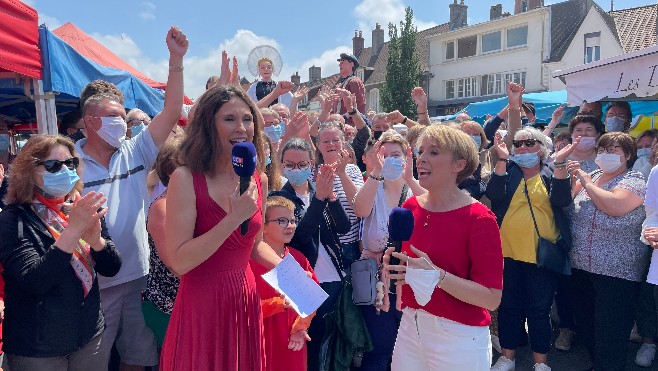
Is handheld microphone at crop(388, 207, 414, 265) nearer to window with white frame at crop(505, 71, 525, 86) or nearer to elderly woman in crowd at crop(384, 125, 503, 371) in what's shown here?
elderly woman in crowd at crop(384, 125, 503, 371)

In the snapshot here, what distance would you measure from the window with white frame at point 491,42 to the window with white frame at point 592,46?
566 cm

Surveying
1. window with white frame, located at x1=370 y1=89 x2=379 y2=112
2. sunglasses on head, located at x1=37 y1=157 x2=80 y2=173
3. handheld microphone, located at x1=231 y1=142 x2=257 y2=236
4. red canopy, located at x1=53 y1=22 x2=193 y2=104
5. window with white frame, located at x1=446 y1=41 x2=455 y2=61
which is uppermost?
window with white frame, located at x1=446 y1=41 x2=455 y2=61

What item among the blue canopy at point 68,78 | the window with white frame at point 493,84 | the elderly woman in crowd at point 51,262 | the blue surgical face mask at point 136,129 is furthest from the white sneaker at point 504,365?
the window with white frame at point 493,84

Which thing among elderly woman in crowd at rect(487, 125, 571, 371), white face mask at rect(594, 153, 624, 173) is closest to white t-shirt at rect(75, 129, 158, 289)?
elderly woman in crowd at rect(487, 125, 571, 371)

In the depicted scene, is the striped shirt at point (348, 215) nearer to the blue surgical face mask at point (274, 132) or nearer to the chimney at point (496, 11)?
the blue surgical face mask at point (274, 132)

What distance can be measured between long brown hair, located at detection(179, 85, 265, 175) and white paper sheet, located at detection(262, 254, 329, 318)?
664mm

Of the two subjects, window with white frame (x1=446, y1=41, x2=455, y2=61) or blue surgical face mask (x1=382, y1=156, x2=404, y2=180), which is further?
window with white frame (x1=446, y1=41, x2=455, y2=61)

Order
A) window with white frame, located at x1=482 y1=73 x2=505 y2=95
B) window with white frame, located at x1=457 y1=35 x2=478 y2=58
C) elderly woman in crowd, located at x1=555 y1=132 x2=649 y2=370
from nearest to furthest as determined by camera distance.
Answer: elderly woman in crowd, located at x1=555 y1=132 x2=649 y2=370
window with white frame, located at x1=482 y1=73 x2=505 y2=95
window with white frame, located at x1=457 y1=35 x2=478 y2=58

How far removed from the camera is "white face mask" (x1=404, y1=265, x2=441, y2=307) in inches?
87.0

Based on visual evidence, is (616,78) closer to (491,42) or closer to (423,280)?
(423,280)

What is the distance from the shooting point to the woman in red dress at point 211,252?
1975mm

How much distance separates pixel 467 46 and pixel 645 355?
3414cm

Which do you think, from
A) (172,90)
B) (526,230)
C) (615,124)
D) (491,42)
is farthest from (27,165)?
(491,42)

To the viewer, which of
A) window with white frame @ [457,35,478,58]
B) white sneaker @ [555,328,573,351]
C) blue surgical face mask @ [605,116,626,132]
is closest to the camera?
white sneaker @ [555,328,573,351]
